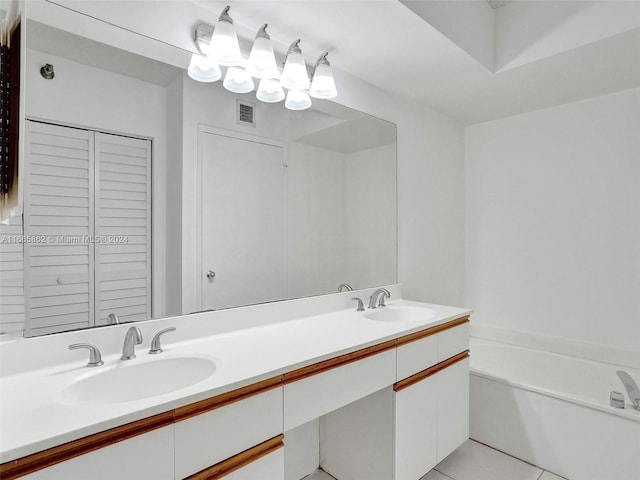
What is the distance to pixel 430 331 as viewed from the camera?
1771mm

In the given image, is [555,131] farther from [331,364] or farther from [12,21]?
[12,21]

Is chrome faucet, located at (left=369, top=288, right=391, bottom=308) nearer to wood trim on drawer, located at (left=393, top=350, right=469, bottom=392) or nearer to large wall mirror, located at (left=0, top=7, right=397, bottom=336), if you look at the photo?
large wall mirror, located at (left=0, top=7, right=397, bottom=336)

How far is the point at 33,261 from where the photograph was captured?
1166 millimetres

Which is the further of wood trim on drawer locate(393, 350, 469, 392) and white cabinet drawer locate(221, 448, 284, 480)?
wood trim on drawer locate(393, 350, 469, 392)

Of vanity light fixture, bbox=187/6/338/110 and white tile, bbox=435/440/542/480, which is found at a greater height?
vanity light fixture, bbox=187/6/338/110

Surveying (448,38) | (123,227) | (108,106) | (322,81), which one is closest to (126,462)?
(123,227)

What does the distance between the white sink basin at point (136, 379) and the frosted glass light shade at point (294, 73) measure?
133 cm

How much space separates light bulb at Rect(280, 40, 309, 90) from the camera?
1710mm

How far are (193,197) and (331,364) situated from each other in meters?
0.89

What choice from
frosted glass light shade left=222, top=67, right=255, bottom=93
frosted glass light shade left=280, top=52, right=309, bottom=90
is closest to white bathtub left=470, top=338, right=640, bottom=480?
frosted glass light shade left=280, top=52, right=309, bottom=90

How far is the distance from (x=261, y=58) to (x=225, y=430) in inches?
57.6

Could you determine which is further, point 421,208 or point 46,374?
point 421,208

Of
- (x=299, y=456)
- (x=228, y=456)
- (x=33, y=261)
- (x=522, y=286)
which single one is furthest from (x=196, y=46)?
(x=522, y=286)

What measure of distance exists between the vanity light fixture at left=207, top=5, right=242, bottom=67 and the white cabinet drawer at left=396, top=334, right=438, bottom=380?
1459 mm
